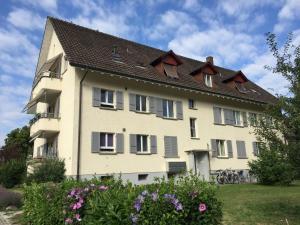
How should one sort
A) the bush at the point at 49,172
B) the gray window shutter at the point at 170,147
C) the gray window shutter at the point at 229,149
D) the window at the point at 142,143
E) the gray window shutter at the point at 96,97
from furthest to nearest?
the gray window shutter at the point at 229,149 → the gray window shutter at the point at 170,147 → the window at the point at 142,143 → the gray window shutter at the point at 96,97 → the bush at the point at 49,172

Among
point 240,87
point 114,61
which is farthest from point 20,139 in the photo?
point 240,87

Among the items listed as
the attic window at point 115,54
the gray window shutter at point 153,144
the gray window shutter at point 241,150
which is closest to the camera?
the gray window shutter at point 153,144

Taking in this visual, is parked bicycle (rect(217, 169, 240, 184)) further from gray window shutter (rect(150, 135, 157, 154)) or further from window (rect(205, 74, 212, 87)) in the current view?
window (rect(205, 74, 212, 87))

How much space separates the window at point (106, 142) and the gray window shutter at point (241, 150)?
13.3 meters

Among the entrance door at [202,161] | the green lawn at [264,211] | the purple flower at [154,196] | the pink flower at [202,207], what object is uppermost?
the entrance door at [202,161]

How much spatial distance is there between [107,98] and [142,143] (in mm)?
4151

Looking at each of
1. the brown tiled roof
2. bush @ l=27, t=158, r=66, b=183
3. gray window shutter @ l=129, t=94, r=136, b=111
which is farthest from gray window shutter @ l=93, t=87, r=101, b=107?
bush @ l=27, t=158, r=66, b=183

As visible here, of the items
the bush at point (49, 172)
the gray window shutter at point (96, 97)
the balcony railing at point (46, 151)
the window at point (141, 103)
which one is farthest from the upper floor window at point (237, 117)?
the bush at point (49, 172)

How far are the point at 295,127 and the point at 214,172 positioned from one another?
60.2ft

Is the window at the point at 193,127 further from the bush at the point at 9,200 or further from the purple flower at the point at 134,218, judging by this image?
the purple flower at the point at 134,218

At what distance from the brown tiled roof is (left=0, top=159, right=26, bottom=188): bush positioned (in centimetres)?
1128

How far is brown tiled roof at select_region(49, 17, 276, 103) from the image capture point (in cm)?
2184

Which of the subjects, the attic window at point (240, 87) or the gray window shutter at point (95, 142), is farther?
the attic window at point (240, 87)

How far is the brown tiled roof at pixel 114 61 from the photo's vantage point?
71.7 feet
